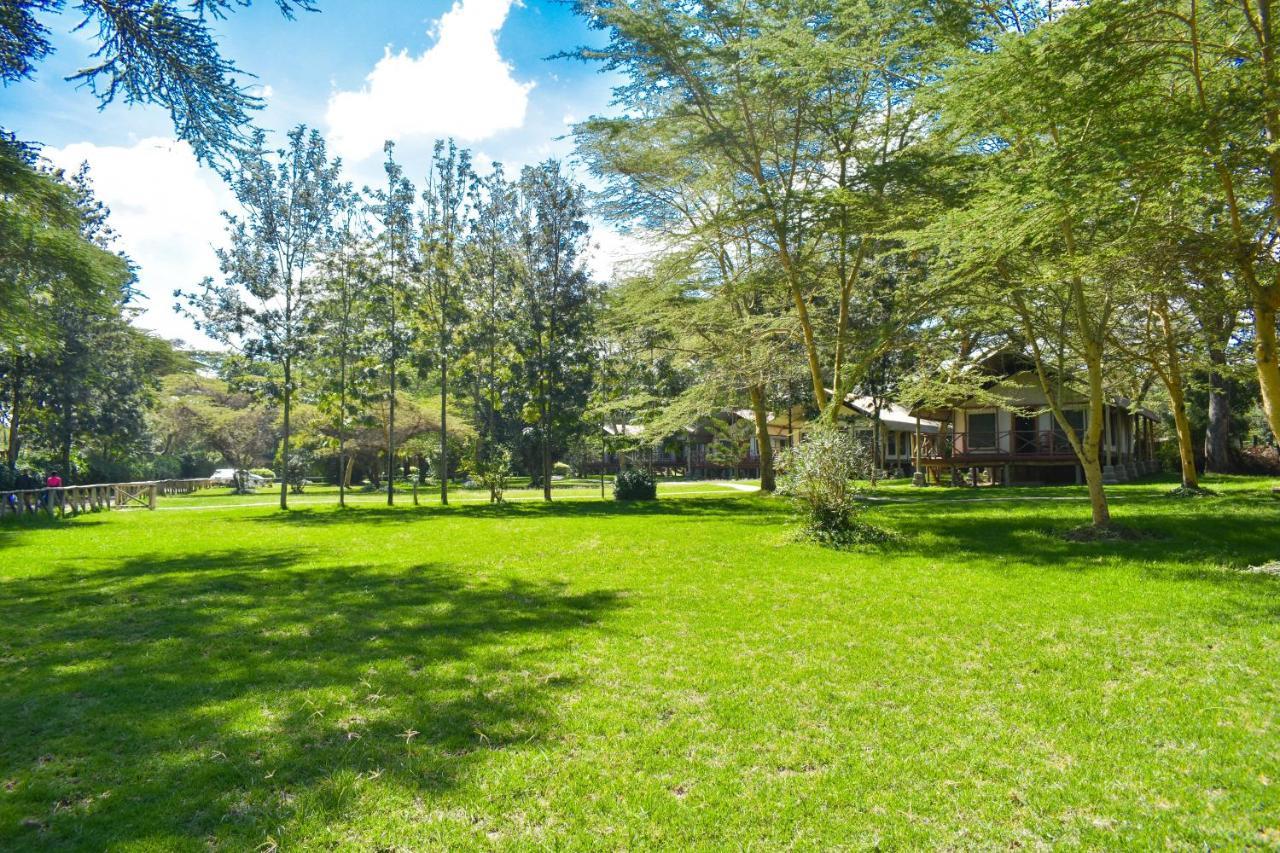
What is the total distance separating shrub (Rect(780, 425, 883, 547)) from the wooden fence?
63.3ft

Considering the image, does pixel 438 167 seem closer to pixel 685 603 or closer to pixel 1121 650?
pixel 685 603

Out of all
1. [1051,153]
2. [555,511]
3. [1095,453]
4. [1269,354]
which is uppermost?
[1051,153]

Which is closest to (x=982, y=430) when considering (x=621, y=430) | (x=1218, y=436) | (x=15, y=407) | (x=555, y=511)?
(x=1218, y=436)

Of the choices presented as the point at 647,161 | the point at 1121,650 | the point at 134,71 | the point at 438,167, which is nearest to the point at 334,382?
the point at 438,167

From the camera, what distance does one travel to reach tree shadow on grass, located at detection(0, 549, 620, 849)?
10.4 feet

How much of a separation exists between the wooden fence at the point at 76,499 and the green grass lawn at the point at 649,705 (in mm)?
10870

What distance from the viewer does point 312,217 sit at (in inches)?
850

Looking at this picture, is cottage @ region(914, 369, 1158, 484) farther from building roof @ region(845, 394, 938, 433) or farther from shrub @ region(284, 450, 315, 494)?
shrub @ region(284, 450, 315, 494)

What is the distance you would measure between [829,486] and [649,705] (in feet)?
25.8

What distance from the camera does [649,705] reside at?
4.41 m

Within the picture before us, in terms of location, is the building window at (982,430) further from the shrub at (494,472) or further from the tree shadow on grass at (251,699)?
the tree shadow on grass at (251,699)

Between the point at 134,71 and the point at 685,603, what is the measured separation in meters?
9.44

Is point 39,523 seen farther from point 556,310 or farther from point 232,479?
point 232,479

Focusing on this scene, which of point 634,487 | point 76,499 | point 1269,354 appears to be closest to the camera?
point 1269,354
